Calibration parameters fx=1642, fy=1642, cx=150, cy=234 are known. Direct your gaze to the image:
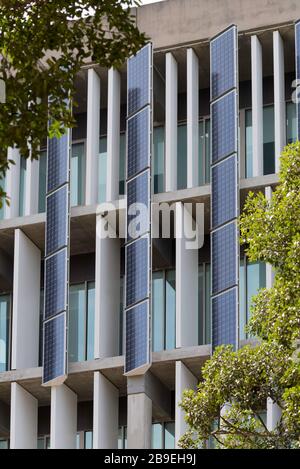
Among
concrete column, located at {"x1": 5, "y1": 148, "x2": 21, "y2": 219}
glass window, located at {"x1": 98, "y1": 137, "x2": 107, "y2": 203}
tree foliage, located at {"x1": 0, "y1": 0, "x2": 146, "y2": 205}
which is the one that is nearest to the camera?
tree foliage, located at {"x1": 0, "y1": 0, "x2": 146, "y2": 205}

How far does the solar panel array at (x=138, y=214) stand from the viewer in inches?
1517

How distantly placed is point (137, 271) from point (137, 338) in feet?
5.40

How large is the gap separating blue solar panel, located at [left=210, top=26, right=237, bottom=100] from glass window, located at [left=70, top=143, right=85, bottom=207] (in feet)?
13.9

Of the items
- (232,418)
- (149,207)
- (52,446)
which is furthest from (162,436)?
(232,418)

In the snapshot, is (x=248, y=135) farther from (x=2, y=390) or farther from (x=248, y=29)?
(x=2, y=390)

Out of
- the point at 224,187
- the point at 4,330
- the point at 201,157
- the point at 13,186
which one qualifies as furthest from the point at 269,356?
the point at 4,330

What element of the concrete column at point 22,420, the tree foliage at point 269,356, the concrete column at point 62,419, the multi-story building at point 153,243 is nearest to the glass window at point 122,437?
the multi-story building at point 153,243

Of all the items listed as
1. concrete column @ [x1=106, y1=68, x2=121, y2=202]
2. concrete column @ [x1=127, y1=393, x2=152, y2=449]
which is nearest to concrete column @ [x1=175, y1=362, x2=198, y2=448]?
concrete column @ [x1=127, y1=393, x2=152, y2=449]

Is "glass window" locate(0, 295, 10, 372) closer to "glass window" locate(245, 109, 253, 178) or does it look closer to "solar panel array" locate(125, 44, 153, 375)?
"solar panel array" locate(125, 44, 153, 375)

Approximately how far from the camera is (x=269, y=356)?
26094 millimetres

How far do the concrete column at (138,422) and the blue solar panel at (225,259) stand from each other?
124 inches

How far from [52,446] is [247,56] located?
11.0 m

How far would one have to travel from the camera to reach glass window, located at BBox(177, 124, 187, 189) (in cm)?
4103

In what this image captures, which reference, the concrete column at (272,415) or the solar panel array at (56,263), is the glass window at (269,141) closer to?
the solar panel array at (56,263)
